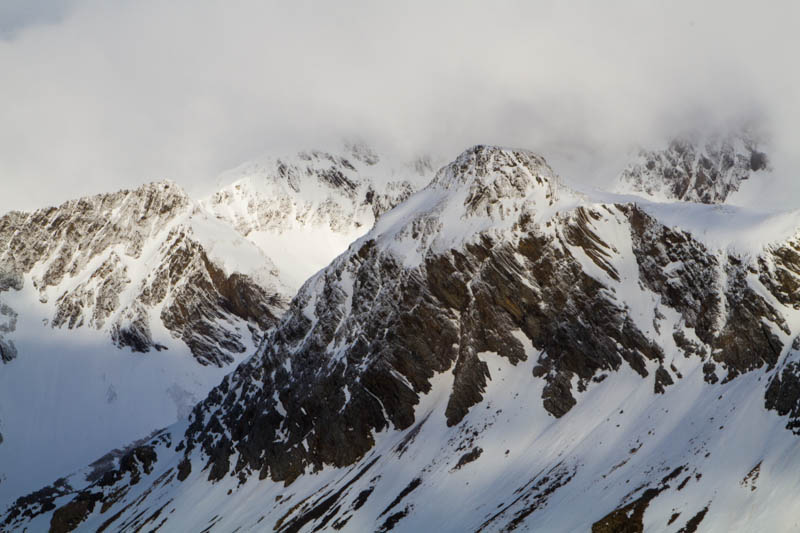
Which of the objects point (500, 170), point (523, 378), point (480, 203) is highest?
point (500, 170)

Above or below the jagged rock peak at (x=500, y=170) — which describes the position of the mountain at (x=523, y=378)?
below

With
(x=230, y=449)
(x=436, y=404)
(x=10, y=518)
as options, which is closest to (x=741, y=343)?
(x=436, y=404)

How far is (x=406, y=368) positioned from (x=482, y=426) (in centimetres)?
2006

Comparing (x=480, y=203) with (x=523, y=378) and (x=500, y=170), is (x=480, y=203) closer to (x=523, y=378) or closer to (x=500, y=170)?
(x=500, y=170)

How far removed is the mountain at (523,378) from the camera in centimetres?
8556

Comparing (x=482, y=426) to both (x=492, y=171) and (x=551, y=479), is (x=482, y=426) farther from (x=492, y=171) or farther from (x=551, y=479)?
(x=492, y=171)

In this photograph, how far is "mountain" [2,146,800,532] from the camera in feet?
281

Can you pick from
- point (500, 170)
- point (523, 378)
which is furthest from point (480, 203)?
point (523, 378)

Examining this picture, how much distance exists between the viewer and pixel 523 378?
4660 inches

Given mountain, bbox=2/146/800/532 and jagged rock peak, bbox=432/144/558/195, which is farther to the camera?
jagged rock peak, bbox=432/144/558/195

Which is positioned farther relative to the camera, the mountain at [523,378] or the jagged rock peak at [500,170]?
the jagged rock peak at [500,170]

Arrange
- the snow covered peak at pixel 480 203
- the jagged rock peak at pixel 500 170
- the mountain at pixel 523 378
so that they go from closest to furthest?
1. the mountain at pixel 523 378
2. the snow covered peak at pixel 480 203
3. the jagged rock peak at pixel 500 170

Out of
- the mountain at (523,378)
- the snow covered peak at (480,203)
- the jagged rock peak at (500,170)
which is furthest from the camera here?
the jagged rock peak at (500,170)

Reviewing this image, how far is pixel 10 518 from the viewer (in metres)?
187
